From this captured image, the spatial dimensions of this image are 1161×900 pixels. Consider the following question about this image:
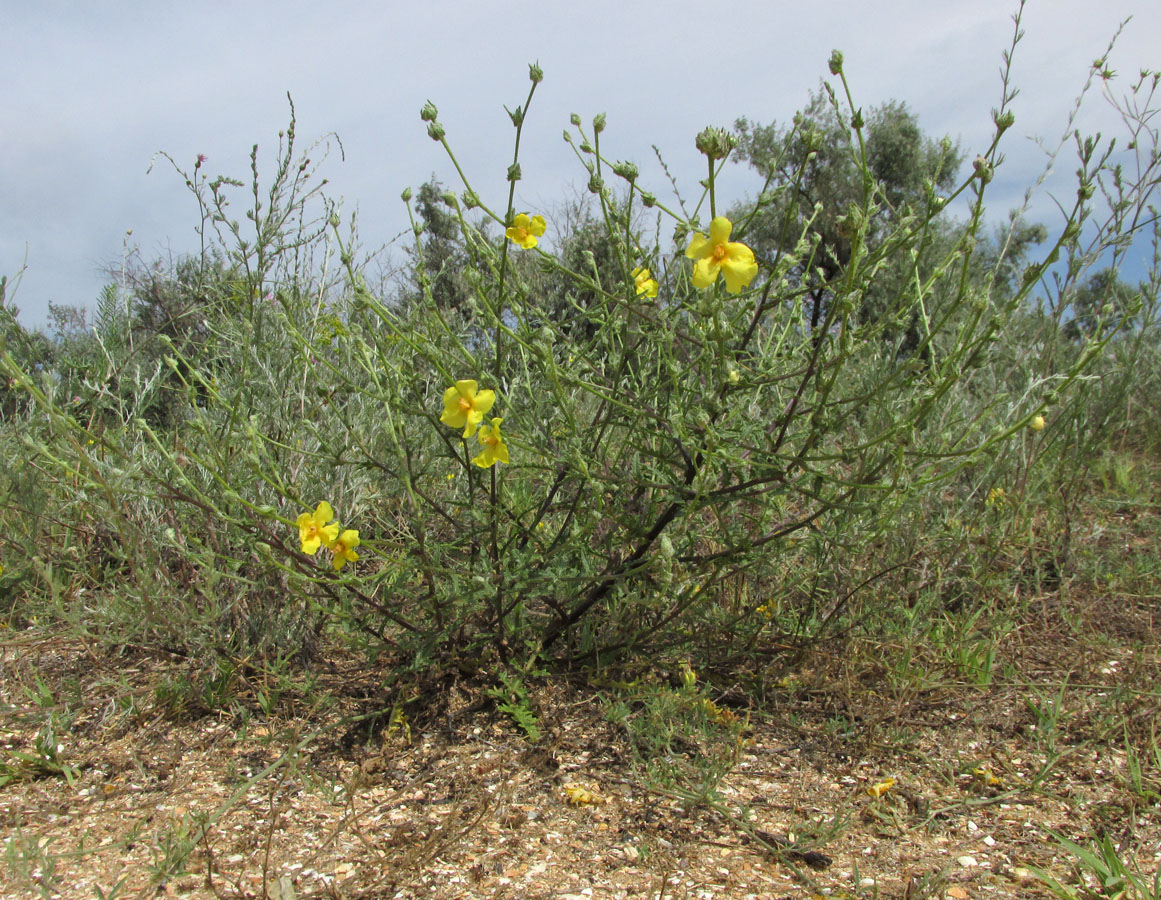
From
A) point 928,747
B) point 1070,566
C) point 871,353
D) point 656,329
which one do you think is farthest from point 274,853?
point 871,353

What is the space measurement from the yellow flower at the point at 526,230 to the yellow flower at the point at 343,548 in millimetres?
689

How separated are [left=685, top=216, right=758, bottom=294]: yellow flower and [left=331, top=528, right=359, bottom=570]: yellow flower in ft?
2.81

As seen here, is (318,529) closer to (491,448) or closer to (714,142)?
(491,448)

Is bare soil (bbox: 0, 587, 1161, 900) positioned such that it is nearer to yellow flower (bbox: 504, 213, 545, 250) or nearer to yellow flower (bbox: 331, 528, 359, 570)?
yellow flower (bbox: 331, 528, 359, 570)

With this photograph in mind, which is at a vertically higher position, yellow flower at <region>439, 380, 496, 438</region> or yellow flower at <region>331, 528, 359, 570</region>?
yellow flower at <region>439, 380, 496, 438</region>

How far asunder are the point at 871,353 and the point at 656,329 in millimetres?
2080

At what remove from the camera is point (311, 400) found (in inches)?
107

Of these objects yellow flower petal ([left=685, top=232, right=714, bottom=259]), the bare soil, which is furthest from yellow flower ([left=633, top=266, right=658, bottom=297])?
the bare soil

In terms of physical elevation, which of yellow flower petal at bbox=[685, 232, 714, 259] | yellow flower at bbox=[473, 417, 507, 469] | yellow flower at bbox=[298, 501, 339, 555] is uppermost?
yellow flower petal at bbox=[685, 232, 714, 259]

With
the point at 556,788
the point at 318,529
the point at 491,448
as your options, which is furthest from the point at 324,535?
the point at 556,788

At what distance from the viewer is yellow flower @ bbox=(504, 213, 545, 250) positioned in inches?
66.4

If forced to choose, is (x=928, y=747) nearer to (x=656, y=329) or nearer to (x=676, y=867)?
(x=676, y=867)

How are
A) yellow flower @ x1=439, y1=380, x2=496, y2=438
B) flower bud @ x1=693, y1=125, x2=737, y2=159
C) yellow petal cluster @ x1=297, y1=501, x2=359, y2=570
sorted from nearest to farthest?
flower bud @ x1=693, y1=125, x2=737, y2=159 → yellow flower @ x1=439, y1=380, x2=496, y2=438 → yellow petal cluster @ x1=297, y1=501, x2=359, y2=570

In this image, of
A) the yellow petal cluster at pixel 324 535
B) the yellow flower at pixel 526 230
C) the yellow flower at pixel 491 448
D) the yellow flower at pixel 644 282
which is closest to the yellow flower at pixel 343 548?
the yellow petal cluster at pixel 324 535
